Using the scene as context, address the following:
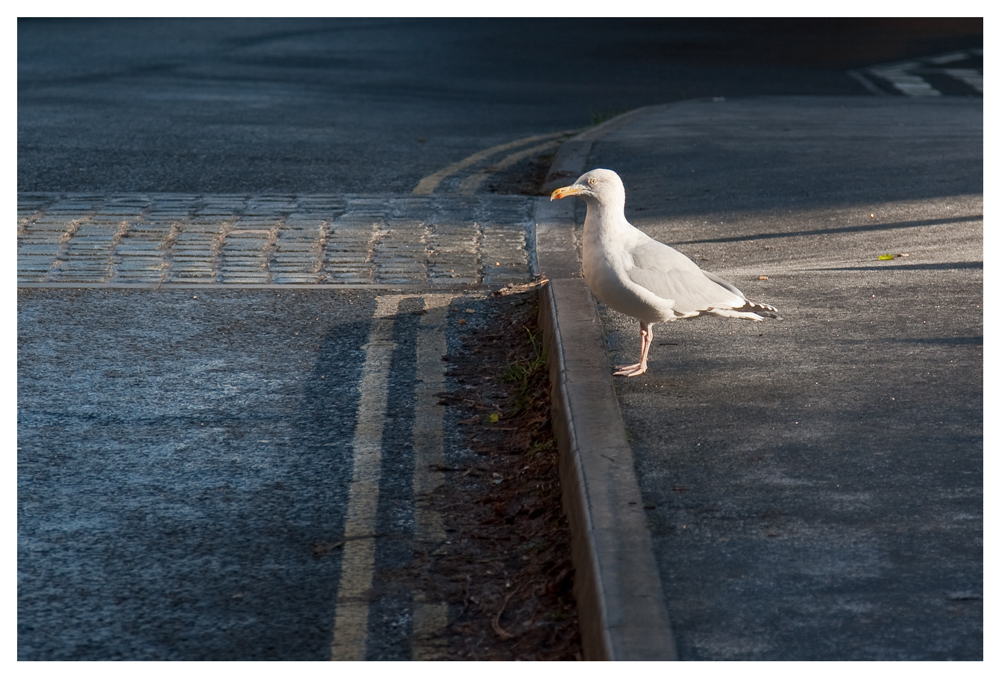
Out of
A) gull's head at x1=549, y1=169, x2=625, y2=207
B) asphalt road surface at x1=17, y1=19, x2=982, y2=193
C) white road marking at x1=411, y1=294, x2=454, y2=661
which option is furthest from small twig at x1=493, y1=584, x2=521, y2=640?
asphalt road surface at x1=17, y1=19, x2=982, y2=193

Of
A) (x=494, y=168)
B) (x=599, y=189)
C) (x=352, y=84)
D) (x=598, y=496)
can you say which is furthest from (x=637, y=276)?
(x=352, y=84)

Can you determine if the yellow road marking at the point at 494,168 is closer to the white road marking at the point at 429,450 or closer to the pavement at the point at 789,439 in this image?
the pavement at the point at 789,439

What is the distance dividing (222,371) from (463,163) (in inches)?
232

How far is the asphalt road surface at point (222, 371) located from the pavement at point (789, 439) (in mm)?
808

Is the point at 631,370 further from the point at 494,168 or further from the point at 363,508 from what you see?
the point at 494,168

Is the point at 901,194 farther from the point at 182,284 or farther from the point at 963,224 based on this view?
the point at 182,284

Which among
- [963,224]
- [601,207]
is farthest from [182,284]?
[963,224]

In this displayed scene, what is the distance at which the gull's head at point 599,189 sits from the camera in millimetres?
5316

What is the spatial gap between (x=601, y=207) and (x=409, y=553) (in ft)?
6.71

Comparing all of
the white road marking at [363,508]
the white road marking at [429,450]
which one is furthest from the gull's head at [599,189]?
the white road marking at [363,508]

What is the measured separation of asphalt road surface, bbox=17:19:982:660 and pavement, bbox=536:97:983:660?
81 centimetres

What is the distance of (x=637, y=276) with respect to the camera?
16.9ft

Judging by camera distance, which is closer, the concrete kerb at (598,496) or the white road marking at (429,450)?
the concrete kerb at (598,496)

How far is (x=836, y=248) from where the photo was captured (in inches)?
318
